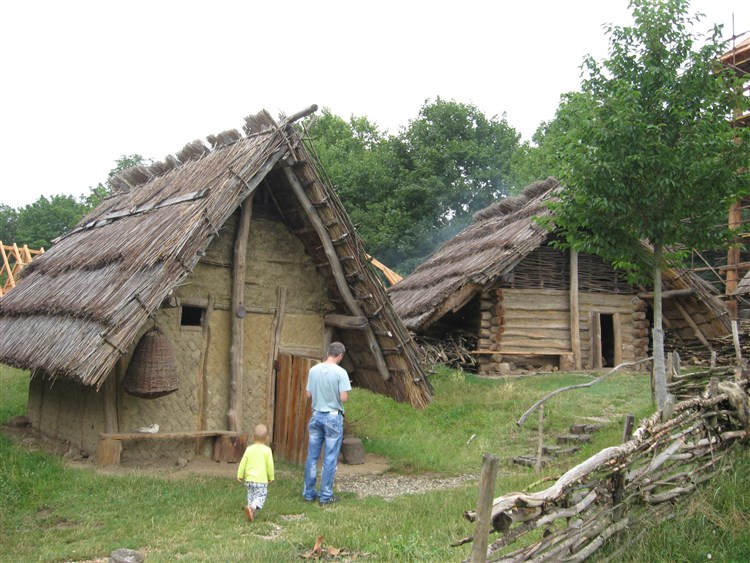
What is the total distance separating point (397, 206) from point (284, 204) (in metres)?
21.7

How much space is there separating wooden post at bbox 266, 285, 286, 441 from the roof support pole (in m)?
0.87

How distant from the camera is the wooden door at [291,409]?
9.55 meters

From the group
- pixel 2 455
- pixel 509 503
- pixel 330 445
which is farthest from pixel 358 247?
pixel 509 503

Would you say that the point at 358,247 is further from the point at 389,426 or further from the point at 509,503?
the point at 509,503

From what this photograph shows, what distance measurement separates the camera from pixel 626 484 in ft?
16.7

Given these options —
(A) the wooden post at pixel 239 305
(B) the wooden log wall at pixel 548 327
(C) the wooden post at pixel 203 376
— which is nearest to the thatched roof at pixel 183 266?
(A) the wooden post at pixel 239 305

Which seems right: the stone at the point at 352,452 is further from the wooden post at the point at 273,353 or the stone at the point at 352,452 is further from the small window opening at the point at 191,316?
the small window opening at the point at 191,316

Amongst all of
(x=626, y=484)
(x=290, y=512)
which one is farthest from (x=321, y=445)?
(x=626, y=484)

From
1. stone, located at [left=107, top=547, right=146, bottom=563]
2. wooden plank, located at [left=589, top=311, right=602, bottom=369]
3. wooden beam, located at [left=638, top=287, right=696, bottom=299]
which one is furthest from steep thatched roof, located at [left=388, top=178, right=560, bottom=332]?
stone, located at [left=107, top=547, right=146, bottom=563]

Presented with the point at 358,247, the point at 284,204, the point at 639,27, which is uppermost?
the point at 639,27

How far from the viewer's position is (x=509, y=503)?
403cm

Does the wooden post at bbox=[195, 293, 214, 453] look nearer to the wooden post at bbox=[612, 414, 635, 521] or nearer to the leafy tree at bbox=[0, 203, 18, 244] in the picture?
the wooden post at bbox=[612, 414, 635, 521]

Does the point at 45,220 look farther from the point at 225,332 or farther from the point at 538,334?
the point at 225,332

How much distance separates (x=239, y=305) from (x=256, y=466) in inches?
128
